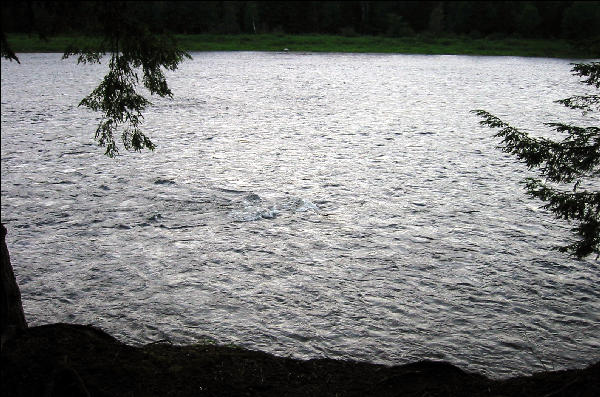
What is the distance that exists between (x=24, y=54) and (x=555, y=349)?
43470mm

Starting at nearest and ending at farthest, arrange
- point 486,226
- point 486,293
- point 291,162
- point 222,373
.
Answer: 1. point 222,373
2. point 486,293
3. point 486,226
4. point 291,162

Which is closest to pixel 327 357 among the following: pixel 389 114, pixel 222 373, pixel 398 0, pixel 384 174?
pixel 222 373

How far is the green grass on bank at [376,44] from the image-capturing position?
155ft

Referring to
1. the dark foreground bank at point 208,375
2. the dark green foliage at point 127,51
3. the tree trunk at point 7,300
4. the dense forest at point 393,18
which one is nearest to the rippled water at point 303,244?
the dark foreground bank at point 208,375

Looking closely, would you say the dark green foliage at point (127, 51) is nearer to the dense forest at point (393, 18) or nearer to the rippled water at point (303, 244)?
the rippled water at point (303, 244)

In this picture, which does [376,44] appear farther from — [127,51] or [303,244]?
[127,51]

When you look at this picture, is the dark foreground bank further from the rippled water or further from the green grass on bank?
the green grass on bank

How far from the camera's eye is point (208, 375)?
3.90m

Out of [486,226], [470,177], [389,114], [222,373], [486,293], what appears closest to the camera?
[222,373]

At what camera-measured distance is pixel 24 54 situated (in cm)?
3956

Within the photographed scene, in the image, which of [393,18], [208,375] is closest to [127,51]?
[208,375]

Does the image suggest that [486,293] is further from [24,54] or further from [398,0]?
[398,0]

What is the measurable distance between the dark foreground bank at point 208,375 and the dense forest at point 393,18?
4089 cm

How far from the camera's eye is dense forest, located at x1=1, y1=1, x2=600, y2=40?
180 ft
